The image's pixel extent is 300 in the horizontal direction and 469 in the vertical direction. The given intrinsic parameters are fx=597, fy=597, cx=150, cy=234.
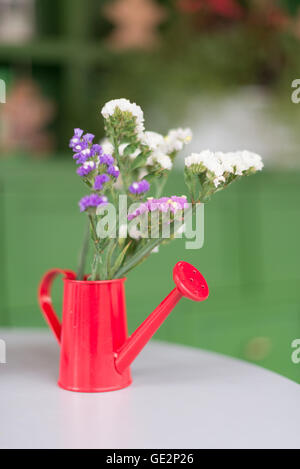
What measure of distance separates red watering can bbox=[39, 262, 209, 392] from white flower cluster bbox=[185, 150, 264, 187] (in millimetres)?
121

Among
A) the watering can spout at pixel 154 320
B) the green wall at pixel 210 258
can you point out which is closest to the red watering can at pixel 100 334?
the watering can spout at pixel 154 320

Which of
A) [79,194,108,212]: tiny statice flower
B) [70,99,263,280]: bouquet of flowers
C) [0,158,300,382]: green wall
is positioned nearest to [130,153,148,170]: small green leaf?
[70,99,263,280]: bouquet of flowers

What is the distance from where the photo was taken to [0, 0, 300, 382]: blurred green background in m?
1.82

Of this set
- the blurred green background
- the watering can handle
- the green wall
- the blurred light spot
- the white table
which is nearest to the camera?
the white table

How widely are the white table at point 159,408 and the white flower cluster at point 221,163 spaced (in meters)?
0.26

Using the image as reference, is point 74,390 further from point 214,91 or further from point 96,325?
point 214,91

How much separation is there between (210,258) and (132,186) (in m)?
1.23

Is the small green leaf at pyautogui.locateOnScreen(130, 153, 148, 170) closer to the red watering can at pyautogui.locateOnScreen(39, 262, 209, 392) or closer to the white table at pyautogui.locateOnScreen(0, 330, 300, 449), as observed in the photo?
the red watering can at pyautogui.locateOnScreen(39, 262, 209, 392)

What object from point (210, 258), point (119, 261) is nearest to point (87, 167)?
point (119, 261)

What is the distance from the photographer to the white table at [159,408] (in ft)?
1.96

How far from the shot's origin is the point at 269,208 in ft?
6.50

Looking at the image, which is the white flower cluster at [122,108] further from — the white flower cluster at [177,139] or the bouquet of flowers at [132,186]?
the white flower cluster at [177,139]

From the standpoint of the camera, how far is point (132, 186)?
69 cm
